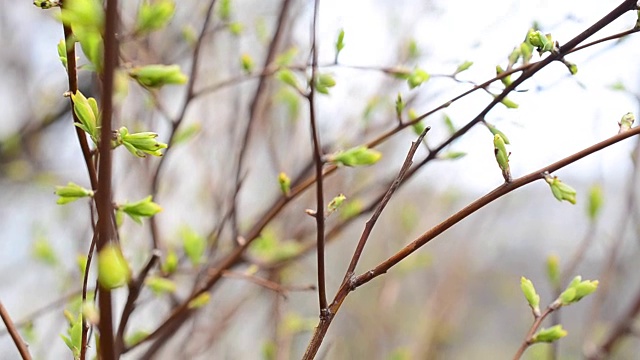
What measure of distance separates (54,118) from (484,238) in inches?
50.6

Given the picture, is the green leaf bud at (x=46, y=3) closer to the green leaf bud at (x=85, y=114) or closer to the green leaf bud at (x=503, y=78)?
the green leaf bud at (x=85, y=114)

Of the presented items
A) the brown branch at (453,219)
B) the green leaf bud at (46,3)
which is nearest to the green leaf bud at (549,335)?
the brown branch at (453,219)

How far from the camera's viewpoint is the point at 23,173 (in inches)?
45.8

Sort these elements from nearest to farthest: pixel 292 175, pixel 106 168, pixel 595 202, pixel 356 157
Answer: pixel 106 168
pixel 356 157
pixel 595 202
pixel 292 175

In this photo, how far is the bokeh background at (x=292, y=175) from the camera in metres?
0.87

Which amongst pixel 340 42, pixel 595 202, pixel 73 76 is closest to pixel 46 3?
pixel 73 76

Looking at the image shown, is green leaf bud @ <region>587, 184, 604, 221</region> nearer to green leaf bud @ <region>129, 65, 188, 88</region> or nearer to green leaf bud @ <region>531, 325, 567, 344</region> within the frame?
green leaf bud @ <region>531, 325, 567, 344</region>

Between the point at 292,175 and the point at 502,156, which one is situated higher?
the point at 292,175

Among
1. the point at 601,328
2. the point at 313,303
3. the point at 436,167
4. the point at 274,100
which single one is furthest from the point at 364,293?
the point at 274,100

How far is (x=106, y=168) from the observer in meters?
0.22

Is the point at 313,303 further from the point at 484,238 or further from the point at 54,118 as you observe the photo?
the point at 54,118

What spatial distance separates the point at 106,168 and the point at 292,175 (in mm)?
775

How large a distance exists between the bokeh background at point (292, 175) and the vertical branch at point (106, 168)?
0.30 m

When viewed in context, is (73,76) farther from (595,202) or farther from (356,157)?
(595,202)
